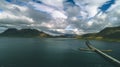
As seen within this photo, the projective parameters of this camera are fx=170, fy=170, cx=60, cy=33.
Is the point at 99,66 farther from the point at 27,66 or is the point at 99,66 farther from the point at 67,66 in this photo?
the point at 27,66

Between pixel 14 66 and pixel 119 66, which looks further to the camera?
pixel 119 66

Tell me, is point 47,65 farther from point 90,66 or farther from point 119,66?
point 119,66

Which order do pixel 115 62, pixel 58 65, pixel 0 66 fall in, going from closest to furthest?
1. pixel 0 66
2. pixel 58 65
3. pixel 115 62

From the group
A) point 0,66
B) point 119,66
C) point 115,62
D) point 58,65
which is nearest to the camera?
point 0,66

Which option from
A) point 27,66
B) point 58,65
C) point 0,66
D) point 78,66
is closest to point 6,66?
point 0,66

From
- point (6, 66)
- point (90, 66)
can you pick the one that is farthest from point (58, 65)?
point (6, 66)

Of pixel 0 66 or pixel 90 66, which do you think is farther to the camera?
pixel 90 66

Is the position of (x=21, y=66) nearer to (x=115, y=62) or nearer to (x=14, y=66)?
(x=14, y=66)

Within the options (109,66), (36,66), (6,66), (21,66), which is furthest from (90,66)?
(6,66)
